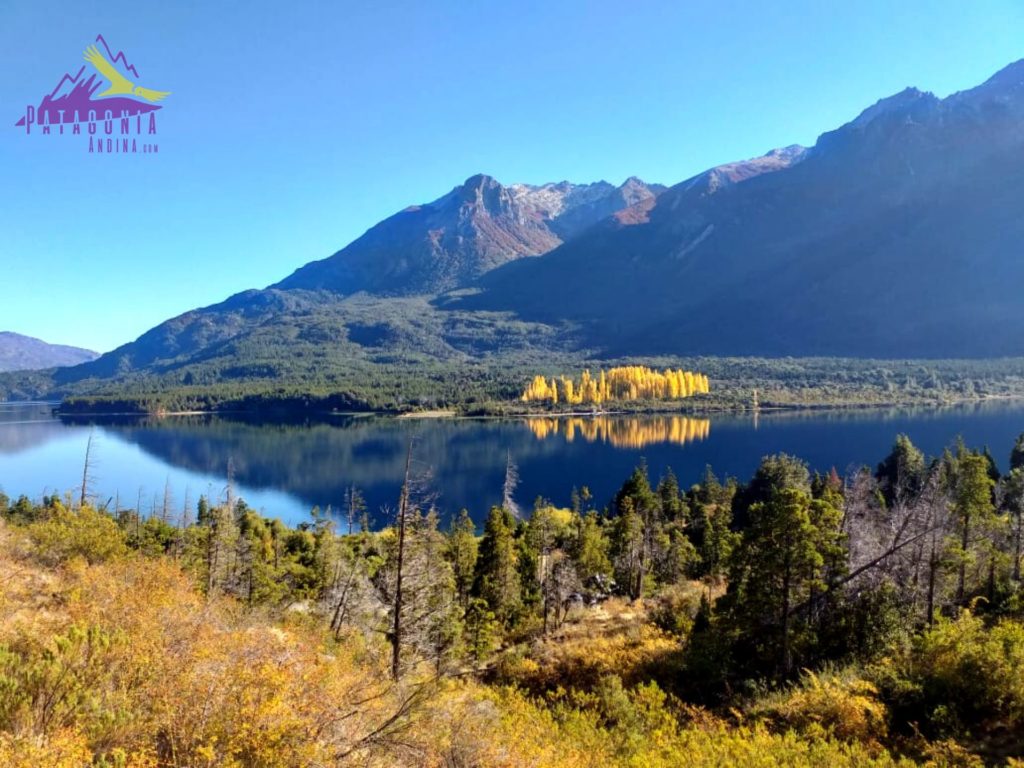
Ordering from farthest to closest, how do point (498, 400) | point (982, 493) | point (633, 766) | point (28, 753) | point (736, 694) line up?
point (498, 400), point (982, 493), point (736, 694), point (633, 766), point (28, 753)

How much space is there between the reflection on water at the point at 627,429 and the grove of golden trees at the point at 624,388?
66.2ft

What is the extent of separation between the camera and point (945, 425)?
112750 mm

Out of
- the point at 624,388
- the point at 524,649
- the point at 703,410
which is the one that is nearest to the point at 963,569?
the point at 524,649

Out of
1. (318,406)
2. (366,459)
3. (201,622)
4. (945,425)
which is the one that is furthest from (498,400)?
(201,622)

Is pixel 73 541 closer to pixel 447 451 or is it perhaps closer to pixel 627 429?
pixel 447 451

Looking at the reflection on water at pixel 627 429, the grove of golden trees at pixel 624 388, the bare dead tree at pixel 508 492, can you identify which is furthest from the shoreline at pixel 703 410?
the bare dead tree at pixel 508 492

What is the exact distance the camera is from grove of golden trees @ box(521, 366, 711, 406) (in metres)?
167

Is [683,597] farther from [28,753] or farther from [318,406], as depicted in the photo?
[318,406]

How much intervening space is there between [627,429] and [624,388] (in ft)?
158

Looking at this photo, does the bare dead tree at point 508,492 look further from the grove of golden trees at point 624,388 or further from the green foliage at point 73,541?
the grove of golden trees at point 624,388

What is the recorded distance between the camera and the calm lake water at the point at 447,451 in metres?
75.1

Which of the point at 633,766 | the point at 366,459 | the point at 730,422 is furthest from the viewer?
the point at 730,422

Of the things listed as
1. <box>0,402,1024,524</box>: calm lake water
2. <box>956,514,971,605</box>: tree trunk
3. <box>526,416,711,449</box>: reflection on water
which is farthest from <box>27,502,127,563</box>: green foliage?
<box>526,416,711,449</box>: reflection on water

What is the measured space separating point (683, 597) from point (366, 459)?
80.9m
